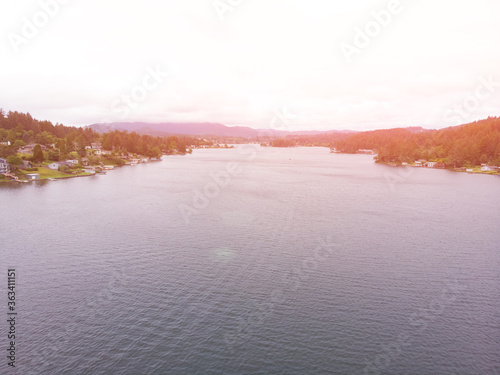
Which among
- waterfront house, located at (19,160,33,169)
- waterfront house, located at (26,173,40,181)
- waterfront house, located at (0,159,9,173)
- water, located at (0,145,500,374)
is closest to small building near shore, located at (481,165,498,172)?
water, located at (0,145,500,374)

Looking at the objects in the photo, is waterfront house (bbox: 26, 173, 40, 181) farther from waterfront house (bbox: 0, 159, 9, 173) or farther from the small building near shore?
the small building near shore

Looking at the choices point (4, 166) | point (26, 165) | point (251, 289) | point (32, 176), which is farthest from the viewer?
point (26, 165)

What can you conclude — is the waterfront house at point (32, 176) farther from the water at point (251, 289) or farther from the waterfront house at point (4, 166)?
the water at point (251, 289)

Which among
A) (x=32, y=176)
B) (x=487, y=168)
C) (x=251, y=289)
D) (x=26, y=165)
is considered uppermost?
(x=487, y=168)

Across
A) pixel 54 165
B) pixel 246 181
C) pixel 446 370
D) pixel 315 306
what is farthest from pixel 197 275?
pixel 54 165

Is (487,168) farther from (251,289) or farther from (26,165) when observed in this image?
(26,165)

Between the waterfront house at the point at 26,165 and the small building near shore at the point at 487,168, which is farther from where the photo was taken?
the small building near shore at the point at 487,168

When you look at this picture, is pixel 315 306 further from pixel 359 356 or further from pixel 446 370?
pixel 446 370

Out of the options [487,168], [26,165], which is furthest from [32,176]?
[487,168]

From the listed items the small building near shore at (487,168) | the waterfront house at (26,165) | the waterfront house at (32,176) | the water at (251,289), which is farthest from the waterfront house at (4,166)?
the small building near shore at (487,168)

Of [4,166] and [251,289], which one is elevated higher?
[4,166]
